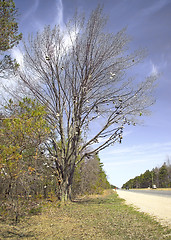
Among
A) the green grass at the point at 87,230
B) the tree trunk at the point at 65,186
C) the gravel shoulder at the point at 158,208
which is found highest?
the tree trunk at the point at 65,186

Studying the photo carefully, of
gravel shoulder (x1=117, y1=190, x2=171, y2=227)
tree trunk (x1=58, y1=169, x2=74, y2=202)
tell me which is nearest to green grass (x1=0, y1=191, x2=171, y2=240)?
gravel shoulder (x1=117, y1=190, x2=171, y2=227)

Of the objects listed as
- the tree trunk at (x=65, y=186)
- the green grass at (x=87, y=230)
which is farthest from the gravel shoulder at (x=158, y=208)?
the tree trunk at (x=65, y=186)

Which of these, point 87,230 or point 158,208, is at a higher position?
point 87,230

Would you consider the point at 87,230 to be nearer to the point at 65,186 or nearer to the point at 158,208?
the point at 158,208

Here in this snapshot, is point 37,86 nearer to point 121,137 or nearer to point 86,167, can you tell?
point 121,137

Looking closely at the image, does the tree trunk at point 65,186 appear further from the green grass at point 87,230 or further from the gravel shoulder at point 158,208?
the green grass at point 87,230

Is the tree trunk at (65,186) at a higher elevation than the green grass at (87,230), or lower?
higher

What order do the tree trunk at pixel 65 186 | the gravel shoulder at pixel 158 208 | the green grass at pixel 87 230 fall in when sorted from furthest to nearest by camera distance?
1. the tree trunk at pixel 65 186
2. the gravel shoulder at pixel 158 208
3. the green grass at pixel 87 230

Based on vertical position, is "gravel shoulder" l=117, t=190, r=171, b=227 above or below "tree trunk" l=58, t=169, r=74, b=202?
below

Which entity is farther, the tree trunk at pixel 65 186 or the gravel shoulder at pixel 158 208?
the tree trunk at pixel 65 186

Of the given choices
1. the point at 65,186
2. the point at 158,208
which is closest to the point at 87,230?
the point at 158,208

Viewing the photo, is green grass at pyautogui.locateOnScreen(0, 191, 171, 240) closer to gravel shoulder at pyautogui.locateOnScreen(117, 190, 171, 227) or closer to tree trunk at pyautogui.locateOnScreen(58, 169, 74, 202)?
gravel shoulder at pyautogui.locateOnScreen(117, 190, 171, 227)

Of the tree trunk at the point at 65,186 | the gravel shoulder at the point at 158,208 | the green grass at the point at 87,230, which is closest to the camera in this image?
the green grass at the point at 87,230

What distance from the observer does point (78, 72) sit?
1190cm
